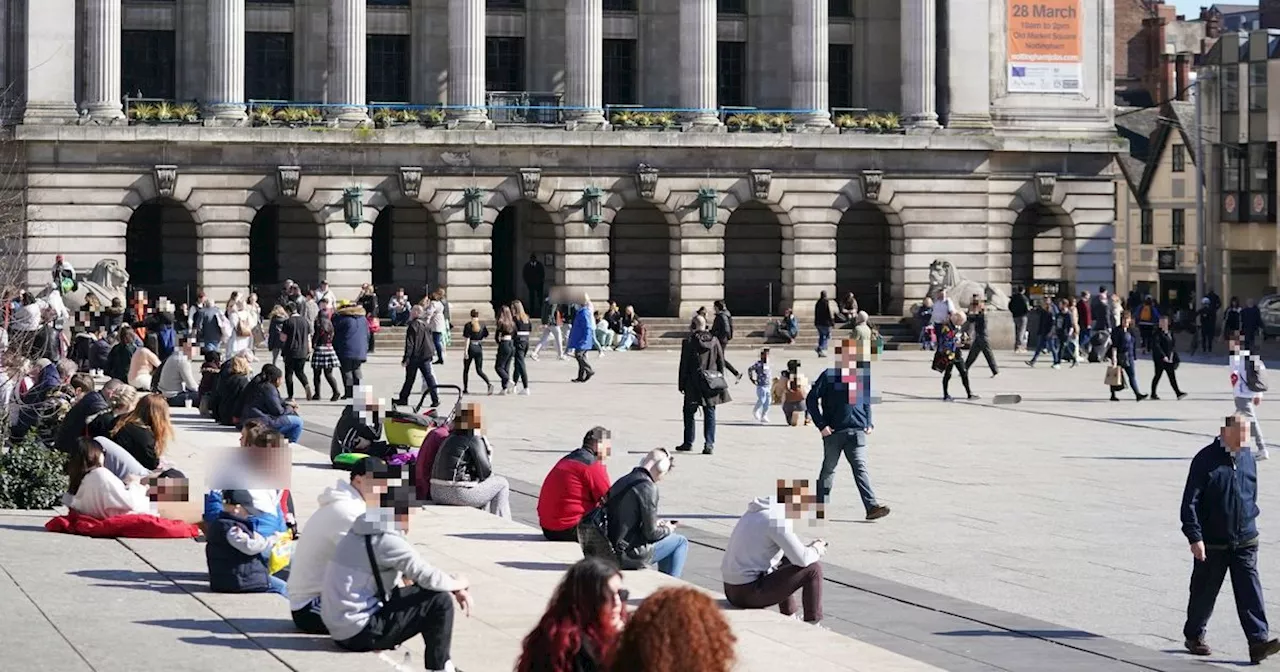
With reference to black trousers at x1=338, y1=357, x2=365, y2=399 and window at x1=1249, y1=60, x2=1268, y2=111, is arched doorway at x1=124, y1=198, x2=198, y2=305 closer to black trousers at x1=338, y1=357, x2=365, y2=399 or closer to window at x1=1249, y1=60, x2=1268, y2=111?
black trousers at x1=338, y1=357, x2=365, y2=399

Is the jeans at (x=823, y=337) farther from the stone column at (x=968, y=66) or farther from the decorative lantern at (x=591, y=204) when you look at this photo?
the stone column at (x=968, y=66)

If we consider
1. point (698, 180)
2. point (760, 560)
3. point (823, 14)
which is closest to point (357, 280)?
point (698, 180)

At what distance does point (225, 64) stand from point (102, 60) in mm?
3229

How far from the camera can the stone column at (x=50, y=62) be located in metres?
61.4

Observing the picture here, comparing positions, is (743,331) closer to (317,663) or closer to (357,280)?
(357,280)

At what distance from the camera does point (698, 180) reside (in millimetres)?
66188

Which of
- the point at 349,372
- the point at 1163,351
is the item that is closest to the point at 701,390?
the point at 349,372

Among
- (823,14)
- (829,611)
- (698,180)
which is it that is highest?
(823,14)

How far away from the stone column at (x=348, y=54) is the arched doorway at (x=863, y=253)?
15.9m

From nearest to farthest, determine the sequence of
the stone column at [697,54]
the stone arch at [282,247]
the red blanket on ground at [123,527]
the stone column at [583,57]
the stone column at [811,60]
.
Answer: the red blanket on ground at [123,527]
the stone column at [583,57]
the stone column at [697,54]
the stone arch at [282,247]
the stone column at [811,60]

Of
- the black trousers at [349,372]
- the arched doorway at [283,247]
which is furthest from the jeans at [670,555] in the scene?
the arched doorway at [283,247]

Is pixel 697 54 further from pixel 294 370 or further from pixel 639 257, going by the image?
pixel 294 370

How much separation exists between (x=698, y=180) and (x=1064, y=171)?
37.4 feet

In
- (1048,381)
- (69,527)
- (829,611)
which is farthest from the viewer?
(1048,381)
